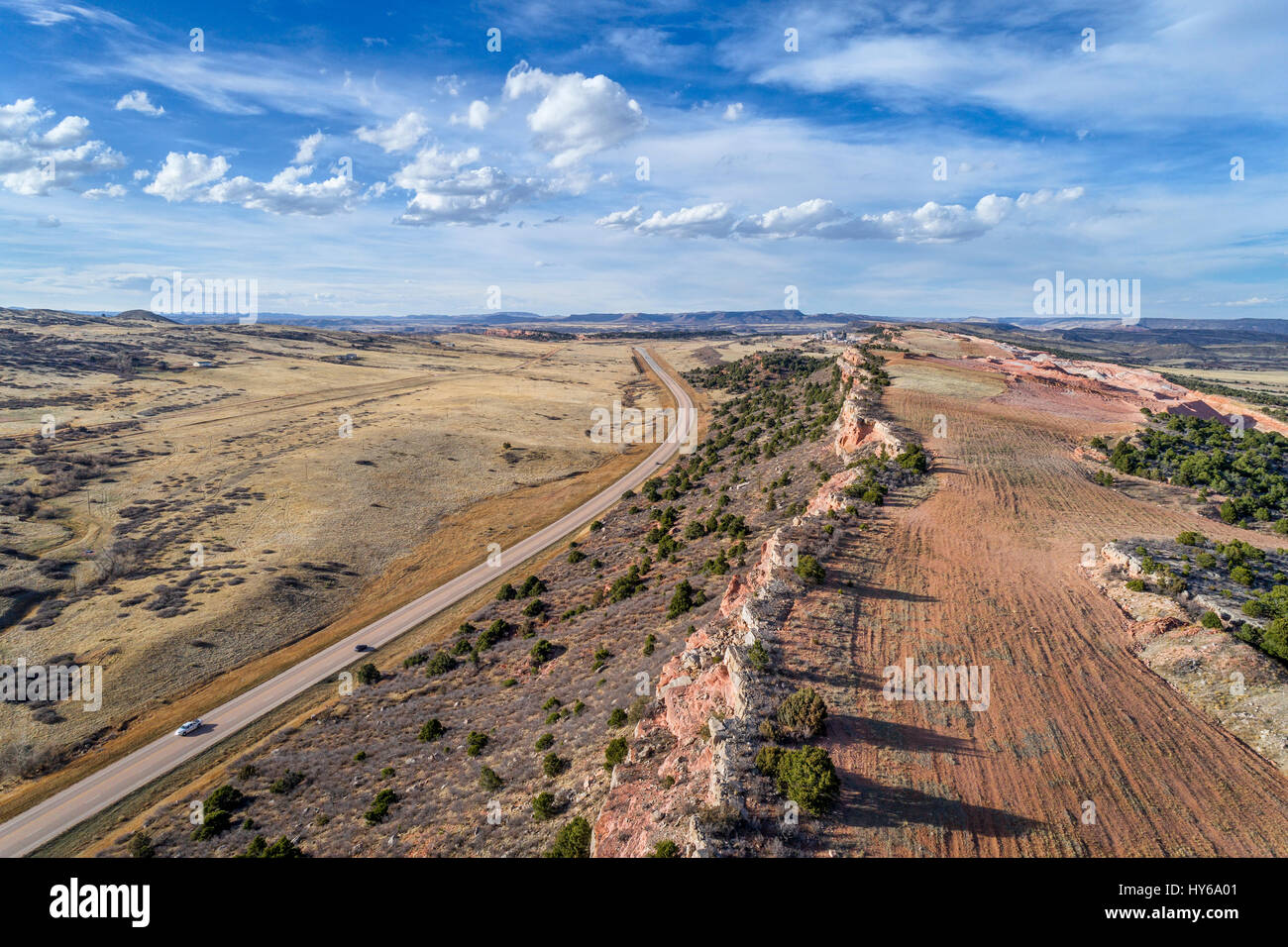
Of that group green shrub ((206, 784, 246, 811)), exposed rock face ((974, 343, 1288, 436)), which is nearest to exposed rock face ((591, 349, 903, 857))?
green shrub ((206, 784, 246, 811))

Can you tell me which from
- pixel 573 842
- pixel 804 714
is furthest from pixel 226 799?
pixel 804 714

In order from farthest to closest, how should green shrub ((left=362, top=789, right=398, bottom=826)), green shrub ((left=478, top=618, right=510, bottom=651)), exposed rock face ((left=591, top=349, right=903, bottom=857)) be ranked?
green shrub ((left=478, top=618, right=510, bottom=651))
green shrub ((left=362, top=789, right=398, bottom=826))
exposed rock face ((left=591, top=349, right=903, bottom=857))

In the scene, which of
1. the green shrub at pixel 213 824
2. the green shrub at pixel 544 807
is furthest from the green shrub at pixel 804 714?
the green shrub at pixel 213 824

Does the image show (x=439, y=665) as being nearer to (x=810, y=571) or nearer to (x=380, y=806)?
(x=380, y=806)

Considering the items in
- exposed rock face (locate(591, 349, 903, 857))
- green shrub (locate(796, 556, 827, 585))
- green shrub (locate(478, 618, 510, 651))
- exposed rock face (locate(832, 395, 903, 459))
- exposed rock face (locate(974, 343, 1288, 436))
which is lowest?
green shrub (locate(478, 618, 510, 651))

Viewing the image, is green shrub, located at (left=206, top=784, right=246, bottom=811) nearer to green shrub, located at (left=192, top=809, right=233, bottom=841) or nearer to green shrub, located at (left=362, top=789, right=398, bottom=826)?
green shrub, located at (left=192, top=809, right=233, bottom=841)

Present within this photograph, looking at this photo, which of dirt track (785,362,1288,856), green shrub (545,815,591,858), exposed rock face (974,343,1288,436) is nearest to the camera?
dirt track (785,362,1288,856)
